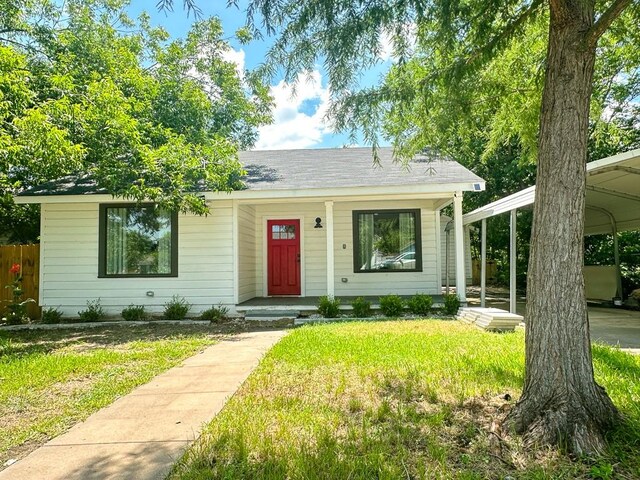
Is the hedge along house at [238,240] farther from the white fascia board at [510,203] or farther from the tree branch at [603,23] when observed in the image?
the tree branch at [603,23]

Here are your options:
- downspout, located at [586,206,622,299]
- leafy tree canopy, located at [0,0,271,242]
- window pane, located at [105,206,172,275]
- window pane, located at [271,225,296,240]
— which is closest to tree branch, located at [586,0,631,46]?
leafy tree canopy, located at [0,0,271,242]

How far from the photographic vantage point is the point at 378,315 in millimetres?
8586

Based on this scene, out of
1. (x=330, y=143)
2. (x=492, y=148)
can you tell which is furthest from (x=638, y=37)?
(x=330, y=143)

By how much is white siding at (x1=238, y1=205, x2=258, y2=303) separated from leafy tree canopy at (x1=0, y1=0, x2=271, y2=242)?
4.16ft

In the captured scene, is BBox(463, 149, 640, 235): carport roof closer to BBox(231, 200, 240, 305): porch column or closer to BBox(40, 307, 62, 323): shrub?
BBox(231, 200, 240, 305): porch column

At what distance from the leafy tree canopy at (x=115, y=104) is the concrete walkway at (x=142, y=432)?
2.86 meters

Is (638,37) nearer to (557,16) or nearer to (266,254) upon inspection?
(557,16)

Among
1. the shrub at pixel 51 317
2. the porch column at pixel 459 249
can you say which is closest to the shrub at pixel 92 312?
the shrub at pixel 51 317

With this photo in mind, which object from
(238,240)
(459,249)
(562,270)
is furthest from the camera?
(238,240)

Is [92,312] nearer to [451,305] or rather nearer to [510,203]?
[451,305]

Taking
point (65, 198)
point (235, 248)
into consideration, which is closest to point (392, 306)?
point (235, 248)

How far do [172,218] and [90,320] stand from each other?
2665mm

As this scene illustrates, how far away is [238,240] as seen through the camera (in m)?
9.28

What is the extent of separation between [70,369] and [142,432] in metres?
2.38
